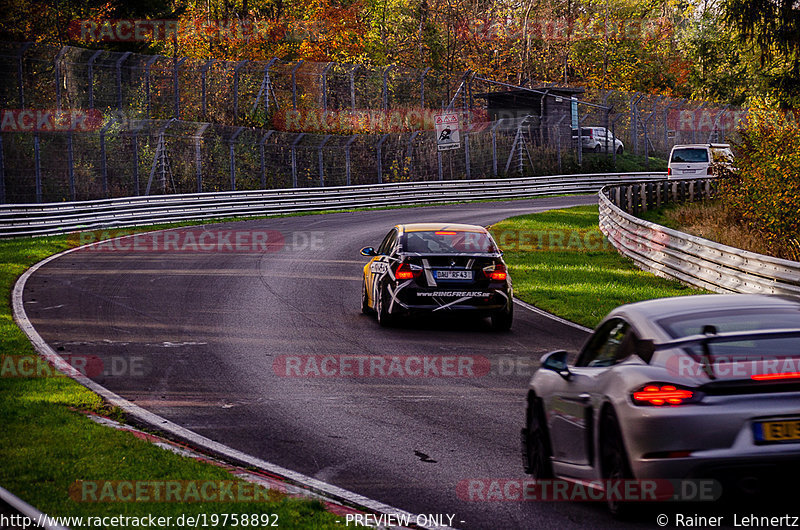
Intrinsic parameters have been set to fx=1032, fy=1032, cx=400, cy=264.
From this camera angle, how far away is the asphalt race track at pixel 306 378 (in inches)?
299

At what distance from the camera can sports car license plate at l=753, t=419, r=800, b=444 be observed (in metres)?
5.42

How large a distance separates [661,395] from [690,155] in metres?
37.8

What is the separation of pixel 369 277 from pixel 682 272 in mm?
6859

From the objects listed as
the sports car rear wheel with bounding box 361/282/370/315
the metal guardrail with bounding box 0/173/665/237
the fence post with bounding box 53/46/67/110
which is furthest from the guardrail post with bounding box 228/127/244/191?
the sports car rear wheel with bounding box 361/282/370/315

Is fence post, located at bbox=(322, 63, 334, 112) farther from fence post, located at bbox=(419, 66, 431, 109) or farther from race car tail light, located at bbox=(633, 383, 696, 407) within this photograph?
race car tail light, located at bbox=(633, 383, 696, 407)

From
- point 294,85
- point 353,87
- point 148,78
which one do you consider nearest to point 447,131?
point 353,87

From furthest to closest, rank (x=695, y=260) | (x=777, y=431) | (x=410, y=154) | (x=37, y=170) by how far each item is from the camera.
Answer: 1. (x=410, y=154)
2. (x=37, y=170)
3. (x=695, y=260)
4. (x=777, y=431)

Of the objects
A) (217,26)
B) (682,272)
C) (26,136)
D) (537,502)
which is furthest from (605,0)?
(537,502)

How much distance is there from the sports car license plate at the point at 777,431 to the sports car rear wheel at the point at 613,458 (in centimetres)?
72

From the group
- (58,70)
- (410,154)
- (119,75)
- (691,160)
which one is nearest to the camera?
(58,70)

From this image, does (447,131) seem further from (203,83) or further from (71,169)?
(71,169)

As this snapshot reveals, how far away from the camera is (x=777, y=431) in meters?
5.43

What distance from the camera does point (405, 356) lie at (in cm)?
1279

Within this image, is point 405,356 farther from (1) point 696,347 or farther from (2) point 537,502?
(1) point 696,347
